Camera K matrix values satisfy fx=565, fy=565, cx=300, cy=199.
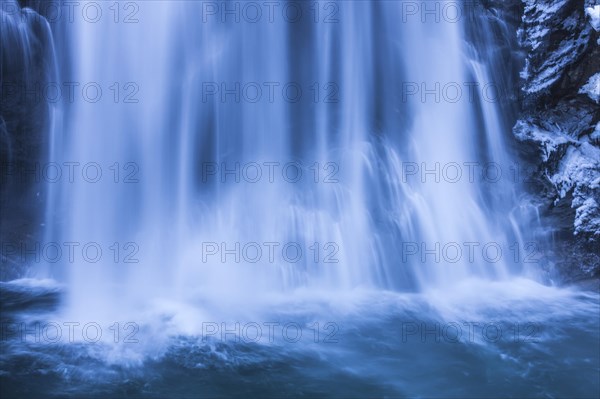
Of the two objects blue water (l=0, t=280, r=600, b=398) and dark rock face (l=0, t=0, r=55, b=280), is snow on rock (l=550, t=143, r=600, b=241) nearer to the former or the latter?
blue water (l=0, t=280, r=600, b=398)

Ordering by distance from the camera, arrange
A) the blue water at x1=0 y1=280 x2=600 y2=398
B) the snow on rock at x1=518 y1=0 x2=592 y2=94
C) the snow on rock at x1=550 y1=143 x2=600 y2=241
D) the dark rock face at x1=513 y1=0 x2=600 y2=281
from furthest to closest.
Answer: the snow on rock at x1=518 y1=0 x2=592 y2=94
the dark rock face at x1=513 y1=0 x2=600 y2=281
the snow on rock at x1=550 y1=143 x2=600 y2=241
the blue water at x1=0 y1=280 x2=600 y2=398

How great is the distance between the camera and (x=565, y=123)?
11.0 m

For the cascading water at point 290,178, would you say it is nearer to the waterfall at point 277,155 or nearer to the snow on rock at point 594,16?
the waterfall at point 277,155

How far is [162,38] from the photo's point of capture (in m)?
11.5

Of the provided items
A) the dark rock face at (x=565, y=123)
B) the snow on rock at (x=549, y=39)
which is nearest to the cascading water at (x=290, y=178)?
the dark rock face at (x=565, y=123)

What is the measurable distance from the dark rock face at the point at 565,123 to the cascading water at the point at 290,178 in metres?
0.62

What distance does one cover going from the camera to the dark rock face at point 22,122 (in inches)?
427

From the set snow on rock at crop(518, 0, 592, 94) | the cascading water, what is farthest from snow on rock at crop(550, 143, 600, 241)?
snow on rock at crop(518, 0, 592, 94)

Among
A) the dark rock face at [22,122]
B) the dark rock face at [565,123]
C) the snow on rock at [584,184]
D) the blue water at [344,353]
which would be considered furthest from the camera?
the dark rock face at [22,122]

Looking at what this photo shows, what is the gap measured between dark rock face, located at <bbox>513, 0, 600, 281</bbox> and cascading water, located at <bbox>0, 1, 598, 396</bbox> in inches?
24.6

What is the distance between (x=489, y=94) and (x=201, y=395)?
28.4 feet

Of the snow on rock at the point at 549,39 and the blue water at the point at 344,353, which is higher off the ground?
the snow on rock at the point at 549,39

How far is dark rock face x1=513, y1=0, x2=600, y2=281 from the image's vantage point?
10.4m

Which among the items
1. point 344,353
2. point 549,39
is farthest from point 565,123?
point 344,353
